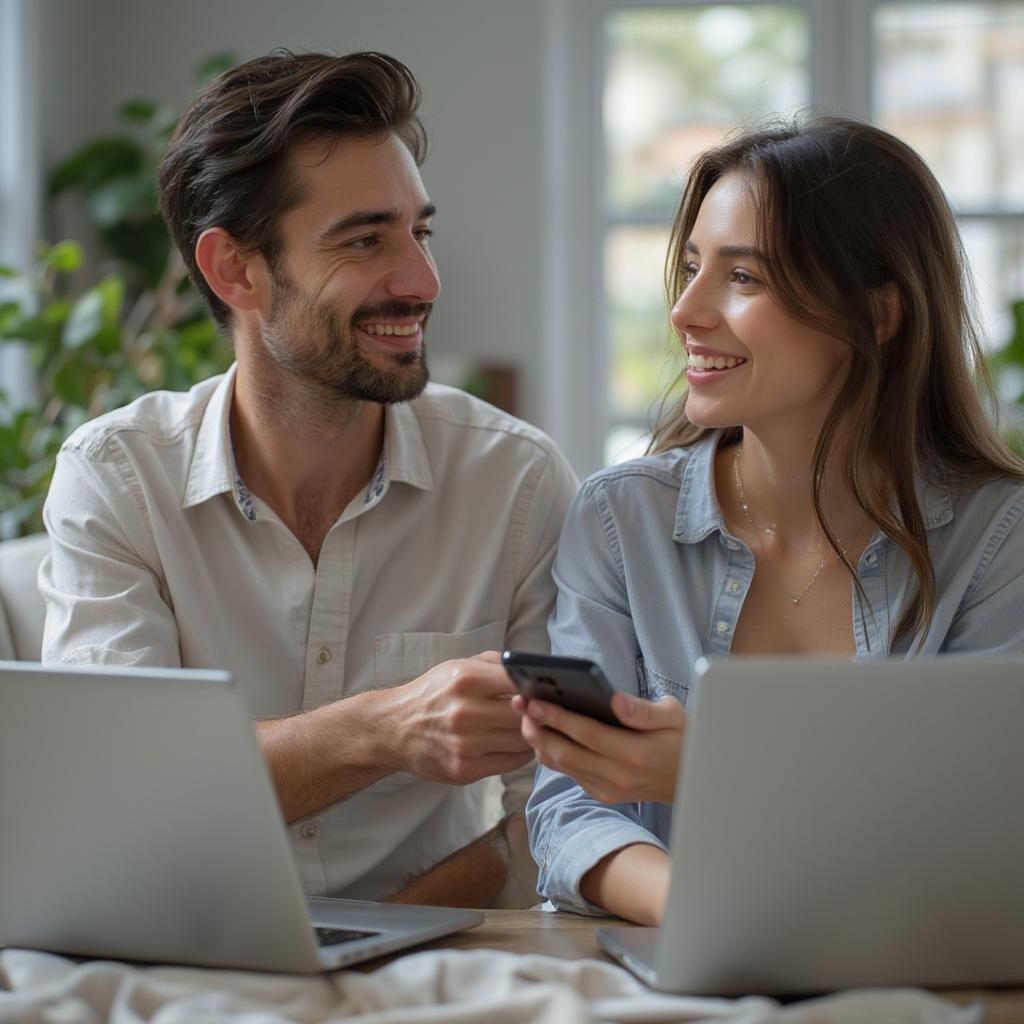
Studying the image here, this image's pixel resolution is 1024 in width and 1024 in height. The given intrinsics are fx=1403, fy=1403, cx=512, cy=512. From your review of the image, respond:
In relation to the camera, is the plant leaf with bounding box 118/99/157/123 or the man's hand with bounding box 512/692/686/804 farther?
the plant leaf with bounding box 118/99/157/123

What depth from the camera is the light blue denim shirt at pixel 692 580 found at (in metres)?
1.59

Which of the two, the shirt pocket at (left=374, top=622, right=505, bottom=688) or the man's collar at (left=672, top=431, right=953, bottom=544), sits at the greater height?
the man's collar at (left=672, top=431, right=953, bottom=544)

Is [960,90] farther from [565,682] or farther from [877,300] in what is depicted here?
[565,682]

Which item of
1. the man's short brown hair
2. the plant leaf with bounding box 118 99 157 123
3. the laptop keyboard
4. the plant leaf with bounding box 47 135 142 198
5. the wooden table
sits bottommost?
the wooden table

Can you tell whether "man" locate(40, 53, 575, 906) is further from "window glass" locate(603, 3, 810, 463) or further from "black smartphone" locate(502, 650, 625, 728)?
"window glass" locate(603, 3, 810, 463)

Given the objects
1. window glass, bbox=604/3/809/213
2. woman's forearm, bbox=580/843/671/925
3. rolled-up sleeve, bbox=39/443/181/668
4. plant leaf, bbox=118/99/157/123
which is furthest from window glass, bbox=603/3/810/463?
woman's forearm, bbox=580/843/671/925

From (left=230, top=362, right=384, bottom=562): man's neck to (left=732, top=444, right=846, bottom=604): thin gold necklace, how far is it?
479 millimetres

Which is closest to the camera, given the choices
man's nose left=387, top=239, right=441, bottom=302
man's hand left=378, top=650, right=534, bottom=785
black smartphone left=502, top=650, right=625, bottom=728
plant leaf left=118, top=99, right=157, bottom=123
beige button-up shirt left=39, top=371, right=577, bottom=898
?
black smartphone left=502, top=650, right=625, bottom=728

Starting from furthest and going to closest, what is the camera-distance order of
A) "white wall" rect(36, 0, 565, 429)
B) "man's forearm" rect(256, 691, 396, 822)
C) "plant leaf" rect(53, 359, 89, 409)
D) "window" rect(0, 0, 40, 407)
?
1. "white wall" rect(36, 0, 565, 429)
2. "window" rect(0, 0, 40, 407)
3. "plant leaf" rect(53, 359, 89, 409)
4. "man's forearm" rect(256, 691, 396, 822)

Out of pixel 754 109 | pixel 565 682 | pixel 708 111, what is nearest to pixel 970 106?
pixel 754 109

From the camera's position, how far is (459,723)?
4.45ft

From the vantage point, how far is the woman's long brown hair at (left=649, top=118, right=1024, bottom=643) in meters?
1.61

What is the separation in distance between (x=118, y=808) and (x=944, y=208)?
1.17 metres

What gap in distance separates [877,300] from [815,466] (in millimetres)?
209
